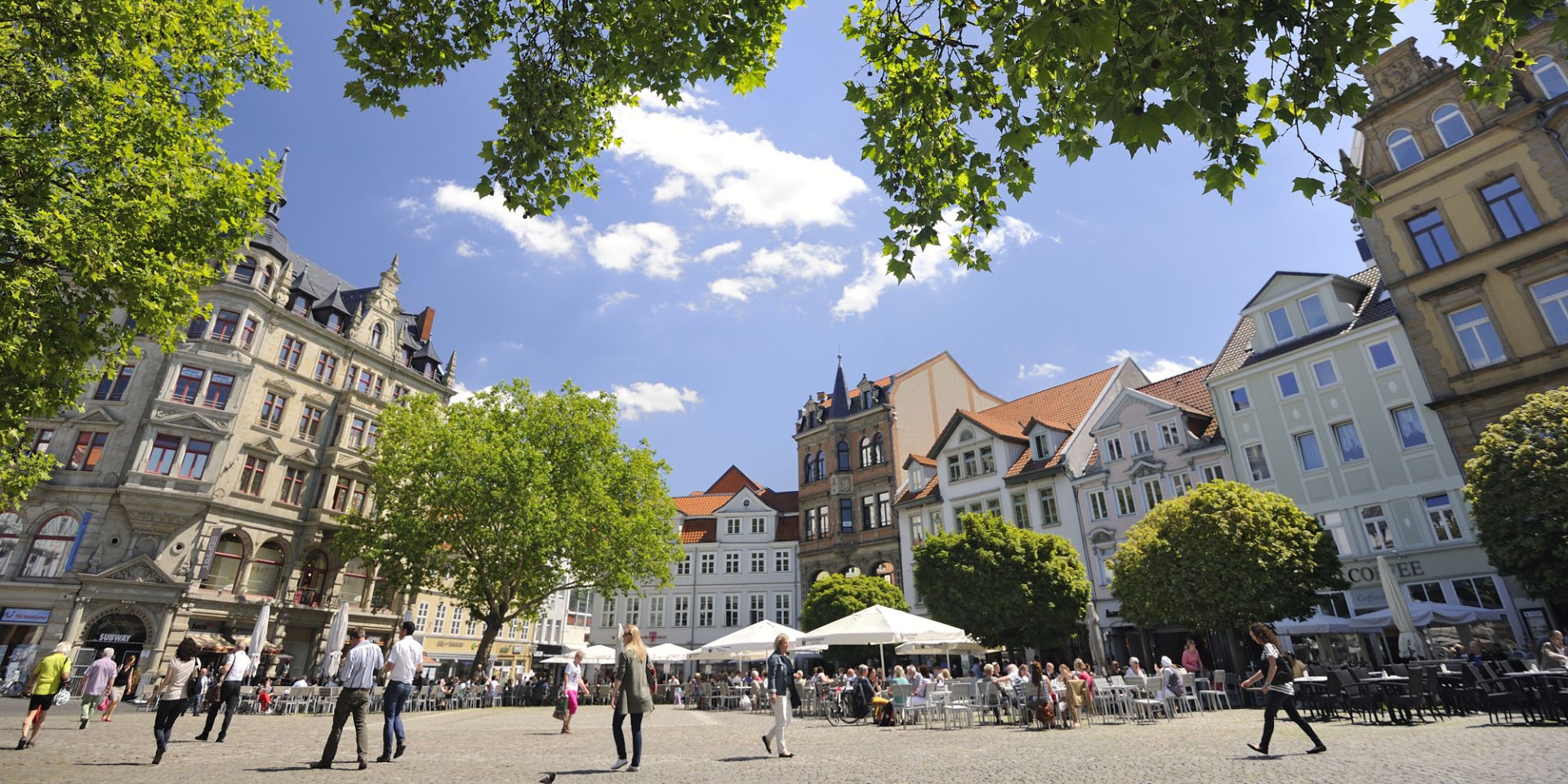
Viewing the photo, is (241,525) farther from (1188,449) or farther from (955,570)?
(1188,449)

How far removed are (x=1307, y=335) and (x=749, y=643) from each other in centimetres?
2449

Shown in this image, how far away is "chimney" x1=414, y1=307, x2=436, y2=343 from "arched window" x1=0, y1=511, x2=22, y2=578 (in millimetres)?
21049

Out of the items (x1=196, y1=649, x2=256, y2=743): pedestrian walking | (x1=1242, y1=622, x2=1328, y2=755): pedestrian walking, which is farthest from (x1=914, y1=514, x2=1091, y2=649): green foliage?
(x1=196, y1=649, x2=256, y2=743): pedestrian walking

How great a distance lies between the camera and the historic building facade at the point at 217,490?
29.4 meters

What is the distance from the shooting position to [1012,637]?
25.7m

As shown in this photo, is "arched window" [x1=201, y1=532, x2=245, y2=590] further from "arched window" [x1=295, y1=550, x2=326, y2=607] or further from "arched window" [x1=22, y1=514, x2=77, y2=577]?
"arched window" [x1=22, y1=514, x2=77, y2=577]

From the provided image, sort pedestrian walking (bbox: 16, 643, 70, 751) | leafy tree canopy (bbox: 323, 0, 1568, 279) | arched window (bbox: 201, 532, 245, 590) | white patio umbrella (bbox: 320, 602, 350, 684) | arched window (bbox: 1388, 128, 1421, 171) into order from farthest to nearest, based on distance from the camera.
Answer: arched window (bbox: 201, 532, 245, 590)
arched window (bbox: 1388, 128, 1421, 171)
white patio umbrella (bbox: 320, 602, 350, 684)
pedestrian walking (bbox: 16, 643, 70, 751)
leafy tree canopy (bbox: 323, 0, 1568, 279)

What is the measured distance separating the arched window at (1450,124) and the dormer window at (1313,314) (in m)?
6.35

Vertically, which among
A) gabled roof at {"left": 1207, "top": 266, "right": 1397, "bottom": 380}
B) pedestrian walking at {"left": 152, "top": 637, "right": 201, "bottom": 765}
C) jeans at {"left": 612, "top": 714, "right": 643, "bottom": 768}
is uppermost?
gabled roof at {"left": 1207, "top": 266, "right": 1397, "bottom": 380}

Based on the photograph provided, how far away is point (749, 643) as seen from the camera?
2492 cm

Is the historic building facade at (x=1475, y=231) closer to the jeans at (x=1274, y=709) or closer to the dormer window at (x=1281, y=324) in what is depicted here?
the dormer window at (x=1281, y=324)

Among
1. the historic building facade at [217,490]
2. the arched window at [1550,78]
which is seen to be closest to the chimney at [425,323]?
the historic building facade at [217,490]

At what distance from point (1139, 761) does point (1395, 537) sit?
21.4 m

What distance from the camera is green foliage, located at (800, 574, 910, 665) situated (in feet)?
110
